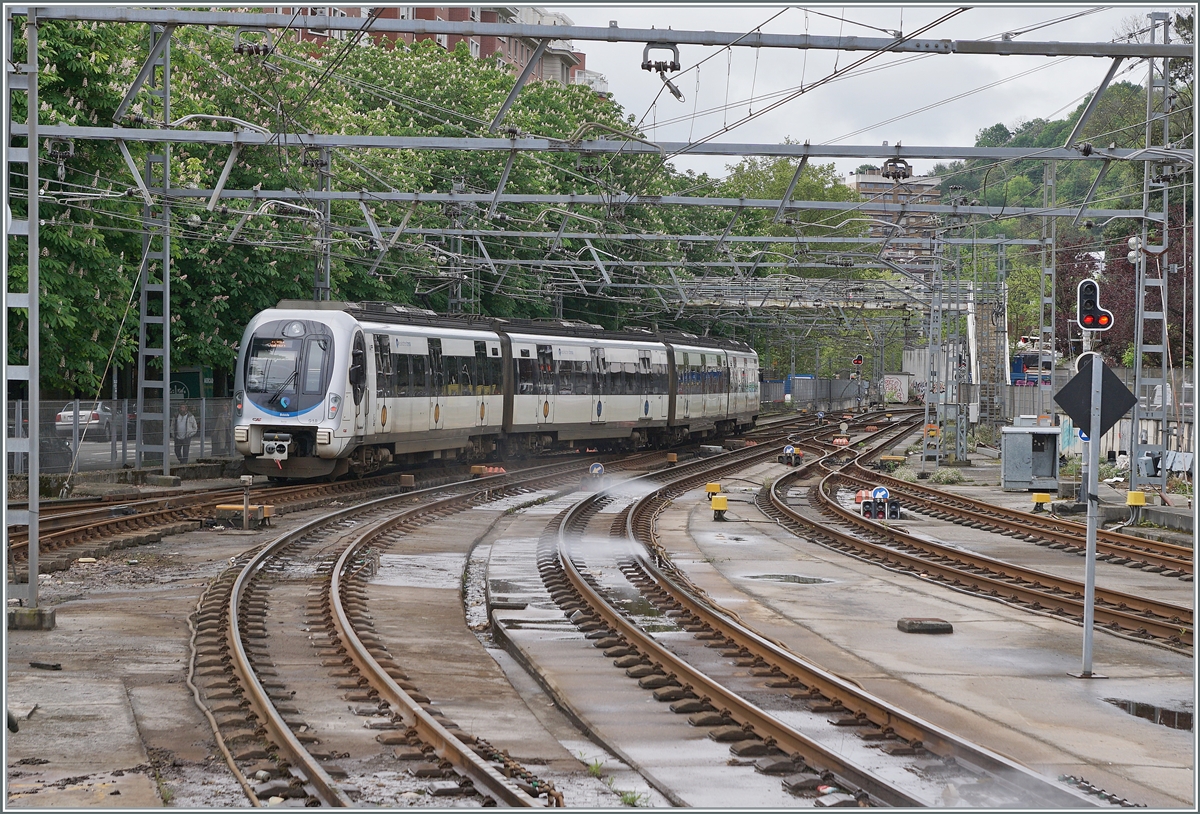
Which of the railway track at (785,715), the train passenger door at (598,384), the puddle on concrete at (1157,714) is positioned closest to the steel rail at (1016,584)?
the puddle on concrete at (1157,714)

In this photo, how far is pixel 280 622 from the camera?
12.8 meters

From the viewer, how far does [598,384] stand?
128 ft

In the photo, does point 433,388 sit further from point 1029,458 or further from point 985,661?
point 985,661

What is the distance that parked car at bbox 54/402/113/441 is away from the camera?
29.2 m

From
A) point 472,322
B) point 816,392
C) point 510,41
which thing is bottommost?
point 816,392

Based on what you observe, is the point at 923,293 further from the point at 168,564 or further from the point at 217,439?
the point at 168,564

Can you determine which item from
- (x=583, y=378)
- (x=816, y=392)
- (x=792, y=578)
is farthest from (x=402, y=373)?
(x=816, y=392)

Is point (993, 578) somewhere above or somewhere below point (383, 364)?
below

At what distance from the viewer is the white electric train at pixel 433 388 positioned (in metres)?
25.9

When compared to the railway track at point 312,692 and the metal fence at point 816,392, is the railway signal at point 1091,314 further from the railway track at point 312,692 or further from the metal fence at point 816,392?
the metal fence at point 816,392

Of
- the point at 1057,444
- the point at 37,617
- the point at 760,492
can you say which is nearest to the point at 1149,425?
the point at 1057,444

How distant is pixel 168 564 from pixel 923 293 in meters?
43.8

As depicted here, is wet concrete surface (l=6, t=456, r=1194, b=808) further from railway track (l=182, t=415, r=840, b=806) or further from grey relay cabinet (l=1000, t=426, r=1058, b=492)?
grey relay cabinet (l=1000, t=426, r=1058, b=492)

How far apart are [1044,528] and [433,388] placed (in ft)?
43.6
